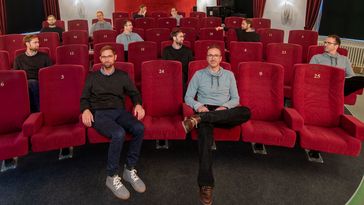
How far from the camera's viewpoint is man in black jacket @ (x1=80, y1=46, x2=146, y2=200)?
9.34 ft

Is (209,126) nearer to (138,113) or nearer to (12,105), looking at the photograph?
(138,113)

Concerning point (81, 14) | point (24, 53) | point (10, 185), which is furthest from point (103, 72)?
point (81, 14)

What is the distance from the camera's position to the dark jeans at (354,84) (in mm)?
3949

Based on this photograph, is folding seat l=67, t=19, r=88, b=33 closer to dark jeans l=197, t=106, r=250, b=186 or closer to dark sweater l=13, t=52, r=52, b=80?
dark sweater l=13, t=52, r=52, b=80

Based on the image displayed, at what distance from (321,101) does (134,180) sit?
2.23 meters

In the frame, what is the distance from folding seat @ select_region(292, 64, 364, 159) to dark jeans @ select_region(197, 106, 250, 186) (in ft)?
2.15

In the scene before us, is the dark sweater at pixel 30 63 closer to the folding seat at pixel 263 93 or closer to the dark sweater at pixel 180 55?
the dark sweater at pixel 180 55

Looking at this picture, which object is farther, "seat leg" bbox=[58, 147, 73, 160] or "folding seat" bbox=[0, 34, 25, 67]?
"folding seat" bbox=[0, 34, 25, 67]

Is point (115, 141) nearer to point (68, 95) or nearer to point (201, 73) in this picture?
point (68, 95)

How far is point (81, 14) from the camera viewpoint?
10.4 meters

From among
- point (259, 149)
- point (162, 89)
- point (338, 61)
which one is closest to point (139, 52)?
point (162, 89)

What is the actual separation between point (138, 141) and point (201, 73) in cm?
105

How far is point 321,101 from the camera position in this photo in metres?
3.50

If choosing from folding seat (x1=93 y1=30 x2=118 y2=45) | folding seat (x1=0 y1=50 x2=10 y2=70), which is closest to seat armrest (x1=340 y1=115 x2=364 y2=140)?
folding seat (x1=0 y1=50 x2=10 y2=70)
